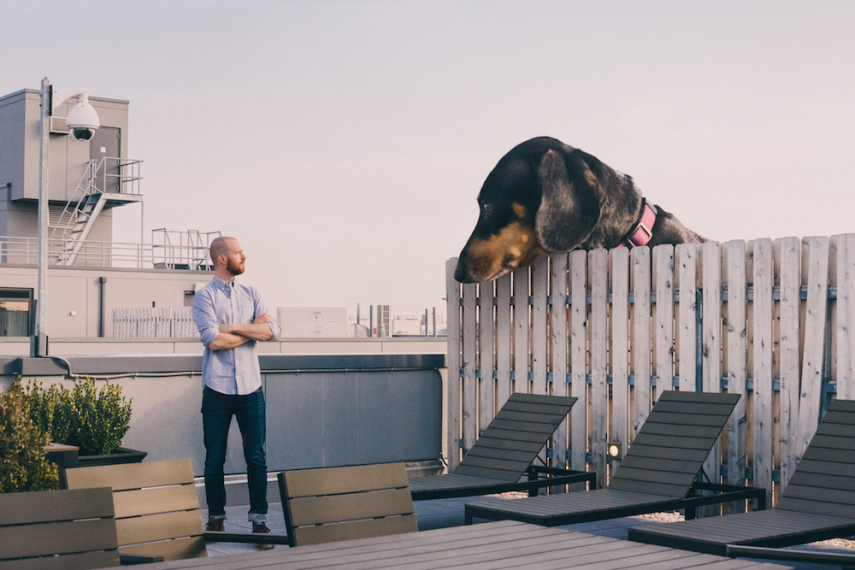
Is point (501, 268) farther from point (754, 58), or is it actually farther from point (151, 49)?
point (151, 49)

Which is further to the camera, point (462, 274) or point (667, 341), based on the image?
point (462, 274)

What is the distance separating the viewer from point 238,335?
5973mm

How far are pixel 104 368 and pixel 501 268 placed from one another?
11.4ft

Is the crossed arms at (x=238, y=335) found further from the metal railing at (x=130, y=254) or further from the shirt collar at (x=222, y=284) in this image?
the metal railing at (x=130, y=254)

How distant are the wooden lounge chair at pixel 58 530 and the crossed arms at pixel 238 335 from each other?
A: 9.00ft

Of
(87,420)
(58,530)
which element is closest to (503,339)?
(87,420)

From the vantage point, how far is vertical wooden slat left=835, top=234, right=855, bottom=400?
6363mm

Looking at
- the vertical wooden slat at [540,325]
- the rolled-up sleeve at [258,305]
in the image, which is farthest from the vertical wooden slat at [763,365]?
the rolled-up sleeve at [258,305]

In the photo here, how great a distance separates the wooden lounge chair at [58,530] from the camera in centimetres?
296

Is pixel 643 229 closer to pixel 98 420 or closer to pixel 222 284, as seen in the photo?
pixel 222 284

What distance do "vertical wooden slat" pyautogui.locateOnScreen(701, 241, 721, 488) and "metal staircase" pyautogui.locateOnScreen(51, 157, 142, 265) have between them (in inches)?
1151

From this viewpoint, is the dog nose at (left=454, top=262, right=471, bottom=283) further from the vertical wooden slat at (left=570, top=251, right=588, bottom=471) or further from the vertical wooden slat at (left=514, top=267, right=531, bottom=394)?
the vertical wooden slat at (left=570, top=251, right=588, bottom=471)

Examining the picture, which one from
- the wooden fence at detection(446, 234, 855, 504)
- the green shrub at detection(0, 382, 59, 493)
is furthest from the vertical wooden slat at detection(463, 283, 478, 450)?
the green shrub at detection(0, 382, 59, 493)

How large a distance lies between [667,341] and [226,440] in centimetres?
362
